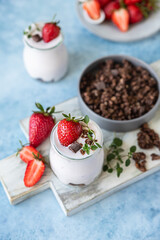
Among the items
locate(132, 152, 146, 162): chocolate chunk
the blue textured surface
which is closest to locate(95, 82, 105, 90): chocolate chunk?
the blue textured surface

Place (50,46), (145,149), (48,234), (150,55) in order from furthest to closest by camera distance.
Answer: (150,55) → (50,46) → (145,149) → (48,234)

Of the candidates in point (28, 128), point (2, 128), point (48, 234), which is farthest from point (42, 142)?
point (48, 234)

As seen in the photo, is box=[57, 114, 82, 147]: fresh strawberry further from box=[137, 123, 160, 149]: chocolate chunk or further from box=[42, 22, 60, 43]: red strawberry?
box=[42, 22, 60, 43]: red strawberry

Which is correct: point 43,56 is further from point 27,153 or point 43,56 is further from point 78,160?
point 78,160

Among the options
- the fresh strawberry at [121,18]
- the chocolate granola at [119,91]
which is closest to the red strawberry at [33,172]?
the chocolate granola at [119,91]

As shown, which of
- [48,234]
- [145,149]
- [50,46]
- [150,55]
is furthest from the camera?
[150,55]

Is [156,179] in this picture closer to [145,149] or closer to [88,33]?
[145,149]
